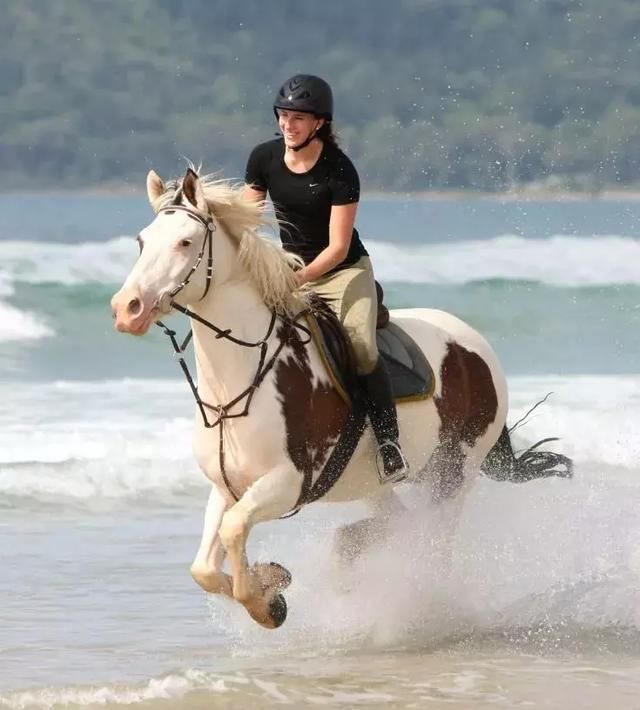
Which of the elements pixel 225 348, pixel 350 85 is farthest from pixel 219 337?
pixel 350 85

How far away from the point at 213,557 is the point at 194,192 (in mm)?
1291

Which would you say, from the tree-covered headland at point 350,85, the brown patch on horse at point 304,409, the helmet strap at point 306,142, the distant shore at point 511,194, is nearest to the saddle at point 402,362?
the brown patch on horse at point 304,409

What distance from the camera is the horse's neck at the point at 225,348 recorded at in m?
6.07

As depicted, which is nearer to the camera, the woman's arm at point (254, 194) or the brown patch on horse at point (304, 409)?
the brown patch on horse at point (304, 409)

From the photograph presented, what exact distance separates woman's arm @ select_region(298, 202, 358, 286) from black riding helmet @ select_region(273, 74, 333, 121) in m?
0.35

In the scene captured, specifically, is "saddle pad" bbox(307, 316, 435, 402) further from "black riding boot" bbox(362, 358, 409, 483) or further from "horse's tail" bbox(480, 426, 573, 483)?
"horse's tail" bbox(480, 426, 573, 483)

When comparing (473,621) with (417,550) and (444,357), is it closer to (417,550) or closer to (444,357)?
(417,550)

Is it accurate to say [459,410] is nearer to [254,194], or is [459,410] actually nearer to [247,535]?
[254,194]

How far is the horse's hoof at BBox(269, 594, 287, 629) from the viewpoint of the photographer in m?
6.23

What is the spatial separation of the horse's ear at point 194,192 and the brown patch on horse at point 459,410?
5.45 ft

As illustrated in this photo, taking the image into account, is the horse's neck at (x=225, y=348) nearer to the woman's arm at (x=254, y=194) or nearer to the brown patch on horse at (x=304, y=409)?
the brown patch on horse at (x=304, y=409)

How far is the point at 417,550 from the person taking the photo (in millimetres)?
7250

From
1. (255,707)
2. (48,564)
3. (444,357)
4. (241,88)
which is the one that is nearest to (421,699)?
(255,707)

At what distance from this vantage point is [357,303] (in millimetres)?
6633
